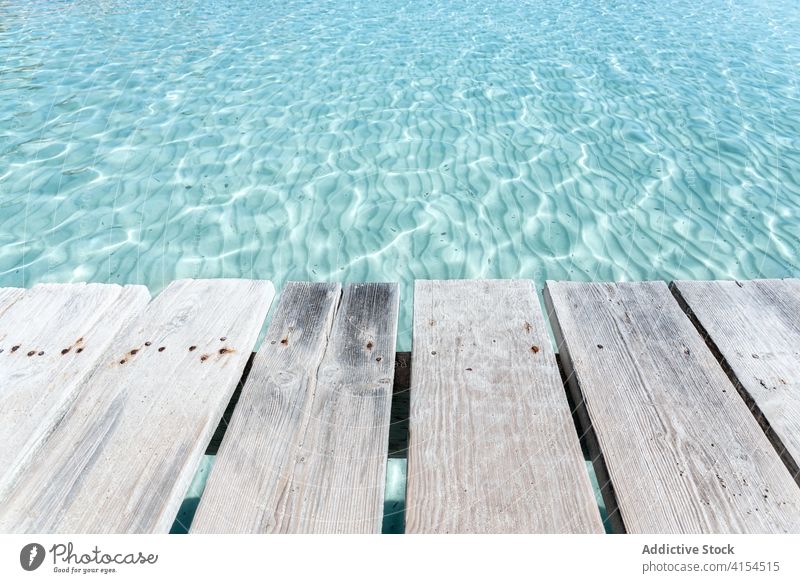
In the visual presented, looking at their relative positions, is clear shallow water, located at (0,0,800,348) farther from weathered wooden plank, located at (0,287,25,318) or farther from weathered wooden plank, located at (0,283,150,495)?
weathered wooden plank, located at (0,283,150,495)

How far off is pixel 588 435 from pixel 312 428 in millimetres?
784

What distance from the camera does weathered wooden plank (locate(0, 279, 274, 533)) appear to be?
121 centimetres

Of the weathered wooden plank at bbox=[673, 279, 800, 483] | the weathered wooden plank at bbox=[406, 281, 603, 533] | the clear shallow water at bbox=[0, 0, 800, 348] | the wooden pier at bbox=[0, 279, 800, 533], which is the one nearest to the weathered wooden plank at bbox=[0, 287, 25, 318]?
Answer: the wooden pier at bbox=[0, 279, 800, 533]

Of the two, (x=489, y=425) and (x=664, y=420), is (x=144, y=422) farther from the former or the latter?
(x=664, y=420)

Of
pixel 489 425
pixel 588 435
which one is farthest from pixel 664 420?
pixel 489 425

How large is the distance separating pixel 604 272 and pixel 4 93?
760 cm

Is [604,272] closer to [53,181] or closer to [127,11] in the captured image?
[53,181]

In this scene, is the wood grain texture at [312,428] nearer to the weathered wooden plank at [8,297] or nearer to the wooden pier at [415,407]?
the wooden pier at [415,407]

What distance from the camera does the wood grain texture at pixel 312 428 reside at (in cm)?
119

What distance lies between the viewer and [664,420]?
4.63 feet

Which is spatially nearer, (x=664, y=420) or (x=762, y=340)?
(x=664, y=420)

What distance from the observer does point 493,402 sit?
146cm

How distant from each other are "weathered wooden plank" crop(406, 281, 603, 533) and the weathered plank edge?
7cm
